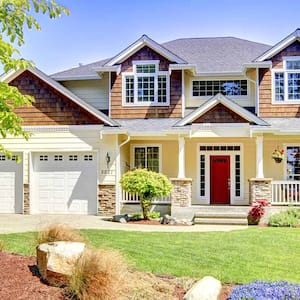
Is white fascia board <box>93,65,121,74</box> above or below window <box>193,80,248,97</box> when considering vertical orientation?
above

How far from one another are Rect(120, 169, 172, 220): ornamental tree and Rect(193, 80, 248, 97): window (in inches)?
199

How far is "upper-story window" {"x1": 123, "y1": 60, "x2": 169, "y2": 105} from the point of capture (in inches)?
715

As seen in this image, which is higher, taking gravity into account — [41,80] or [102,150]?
[41,80]

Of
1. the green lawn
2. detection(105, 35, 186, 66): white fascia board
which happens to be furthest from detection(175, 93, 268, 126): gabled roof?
the green lawn

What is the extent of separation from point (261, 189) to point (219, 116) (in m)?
3.15

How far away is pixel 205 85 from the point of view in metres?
18.7

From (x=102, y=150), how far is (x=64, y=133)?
5.54ft

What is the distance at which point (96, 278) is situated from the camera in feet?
18.3

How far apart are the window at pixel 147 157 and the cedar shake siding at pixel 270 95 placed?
4655mm

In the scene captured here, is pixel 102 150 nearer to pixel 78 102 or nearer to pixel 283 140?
pixel 78 102

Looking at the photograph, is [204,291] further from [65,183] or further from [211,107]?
[65,183]

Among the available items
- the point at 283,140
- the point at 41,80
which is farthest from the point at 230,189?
the point at 41,80

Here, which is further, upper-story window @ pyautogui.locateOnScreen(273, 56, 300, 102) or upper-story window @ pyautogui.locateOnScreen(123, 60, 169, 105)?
upper-story window @ pyautogui.locateOnScreen(123, 60, 169, 105)

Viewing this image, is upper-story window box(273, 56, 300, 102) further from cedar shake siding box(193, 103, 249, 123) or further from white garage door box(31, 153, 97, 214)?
white garage door box(31, 153, 97, 214)
